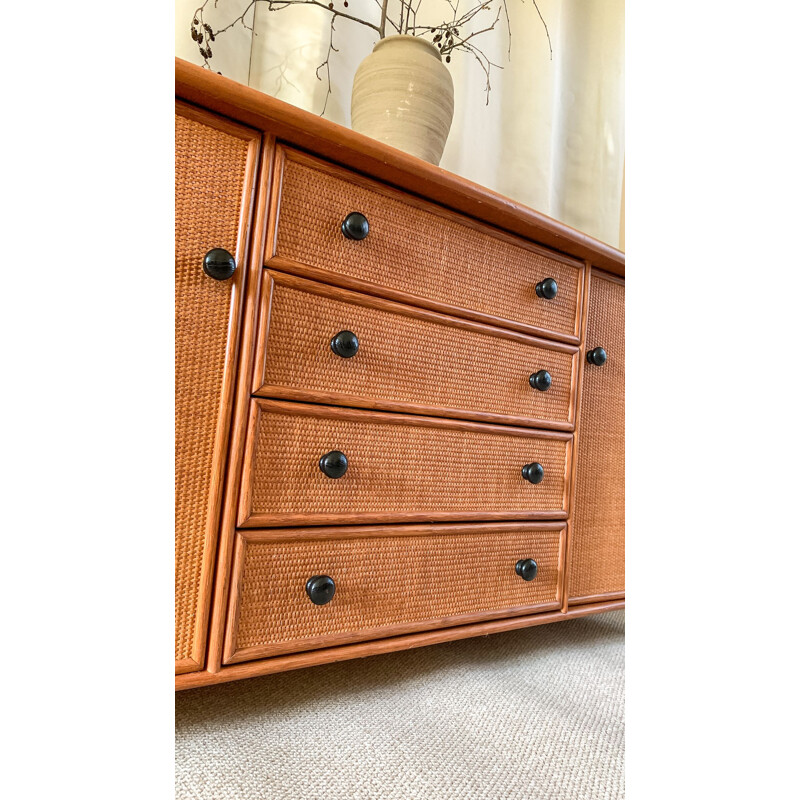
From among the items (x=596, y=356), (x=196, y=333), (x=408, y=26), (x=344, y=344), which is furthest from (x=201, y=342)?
(x=408, y=26)

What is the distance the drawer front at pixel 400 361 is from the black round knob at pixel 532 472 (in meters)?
0.07

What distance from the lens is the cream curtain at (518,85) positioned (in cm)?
111

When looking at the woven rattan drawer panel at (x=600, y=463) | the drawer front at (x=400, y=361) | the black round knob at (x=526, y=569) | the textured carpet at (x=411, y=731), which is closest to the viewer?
the textured carpet at (x=411, y=731)

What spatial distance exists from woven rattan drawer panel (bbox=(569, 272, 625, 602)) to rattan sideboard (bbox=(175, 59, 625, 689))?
11 mm

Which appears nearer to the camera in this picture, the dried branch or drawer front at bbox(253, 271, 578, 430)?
drawer front at bbox(253, 271, 578, 430)

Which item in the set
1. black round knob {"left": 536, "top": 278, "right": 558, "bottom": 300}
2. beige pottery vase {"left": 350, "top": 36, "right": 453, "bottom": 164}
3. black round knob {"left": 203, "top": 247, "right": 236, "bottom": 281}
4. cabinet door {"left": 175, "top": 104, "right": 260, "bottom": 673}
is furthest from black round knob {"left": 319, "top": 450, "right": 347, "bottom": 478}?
beige pottery vase {"left": 350, "top": 36, "right": 453, "bottom": 164}

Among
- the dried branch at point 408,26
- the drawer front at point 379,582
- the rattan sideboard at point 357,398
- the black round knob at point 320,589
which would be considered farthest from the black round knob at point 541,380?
the dried branch at point 408,26

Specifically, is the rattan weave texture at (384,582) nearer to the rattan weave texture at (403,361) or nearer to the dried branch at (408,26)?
the rattan weave texture at (403,361)

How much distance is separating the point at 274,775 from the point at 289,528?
0.79 feet

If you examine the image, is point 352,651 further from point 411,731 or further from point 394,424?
point 394,424

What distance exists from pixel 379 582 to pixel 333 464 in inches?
6.9

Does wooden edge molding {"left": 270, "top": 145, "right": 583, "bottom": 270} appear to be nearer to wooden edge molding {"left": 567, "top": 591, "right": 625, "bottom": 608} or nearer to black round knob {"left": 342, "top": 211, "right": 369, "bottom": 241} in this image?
black round knob {"left": 342, "top": 211, "right": 369, "bottom": 241}

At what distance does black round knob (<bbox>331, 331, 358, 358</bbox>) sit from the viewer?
0.68 metres
